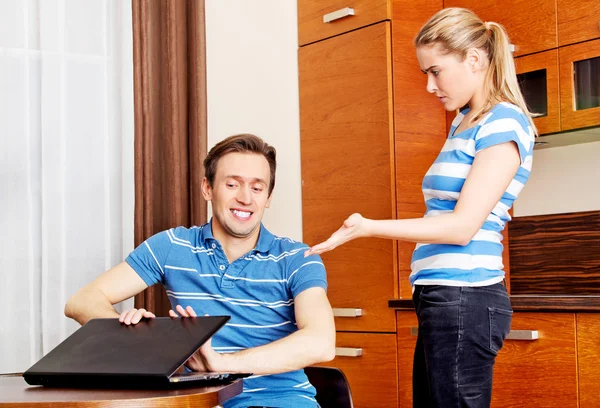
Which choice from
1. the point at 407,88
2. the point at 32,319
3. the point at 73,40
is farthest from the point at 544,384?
the point at 73,40

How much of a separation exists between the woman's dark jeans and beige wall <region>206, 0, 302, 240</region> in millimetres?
1670

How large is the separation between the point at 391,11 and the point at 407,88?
283mm

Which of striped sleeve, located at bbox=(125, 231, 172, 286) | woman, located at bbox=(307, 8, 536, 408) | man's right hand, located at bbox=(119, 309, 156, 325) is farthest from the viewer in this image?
striped sleeve, located at bbox=(125, 231, 172, 286)

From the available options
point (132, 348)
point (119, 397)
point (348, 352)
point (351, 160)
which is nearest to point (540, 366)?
point (348, 352)

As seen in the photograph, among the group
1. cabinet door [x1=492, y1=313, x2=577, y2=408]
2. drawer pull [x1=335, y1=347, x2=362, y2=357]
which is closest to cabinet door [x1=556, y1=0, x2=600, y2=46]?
cabinet door [x1=492, y1=313, x2=577, y2=408]

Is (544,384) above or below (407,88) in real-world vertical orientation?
below

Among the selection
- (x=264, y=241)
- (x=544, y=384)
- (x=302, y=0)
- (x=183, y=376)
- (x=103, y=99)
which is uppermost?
(x=302, y=0)

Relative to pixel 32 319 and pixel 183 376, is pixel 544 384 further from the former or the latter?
pixel 32 319

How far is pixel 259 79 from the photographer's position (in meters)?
3.35

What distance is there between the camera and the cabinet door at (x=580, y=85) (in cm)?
258

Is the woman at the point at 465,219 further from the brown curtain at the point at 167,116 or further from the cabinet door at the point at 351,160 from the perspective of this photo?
the brown curtain at the point at 167,116

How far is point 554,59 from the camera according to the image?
2.69m

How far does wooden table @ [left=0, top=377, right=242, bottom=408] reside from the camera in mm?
1087

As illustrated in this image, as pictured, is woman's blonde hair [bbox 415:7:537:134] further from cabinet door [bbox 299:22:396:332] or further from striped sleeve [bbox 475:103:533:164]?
cabinet door [bbox 299:22:396:332]
